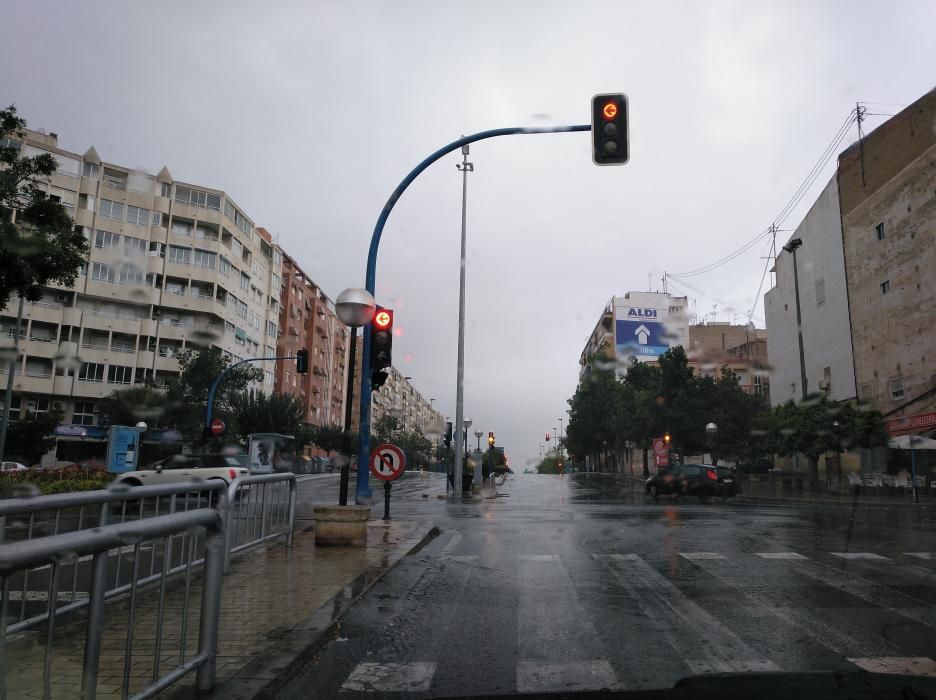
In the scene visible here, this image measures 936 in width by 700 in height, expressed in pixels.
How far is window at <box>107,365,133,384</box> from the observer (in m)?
53.2

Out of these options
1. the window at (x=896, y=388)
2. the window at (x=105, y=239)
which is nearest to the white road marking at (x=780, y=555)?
the window at (x=896, y=388)

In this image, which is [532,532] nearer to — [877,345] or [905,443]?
[905,443]

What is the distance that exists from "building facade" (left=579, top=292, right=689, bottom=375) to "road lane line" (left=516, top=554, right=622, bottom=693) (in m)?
87.1

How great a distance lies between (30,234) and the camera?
1516cm

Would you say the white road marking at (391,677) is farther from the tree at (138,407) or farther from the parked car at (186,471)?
the tree at (138,407)

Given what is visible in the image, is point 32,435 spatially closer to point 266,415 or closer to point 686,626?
point 266,415

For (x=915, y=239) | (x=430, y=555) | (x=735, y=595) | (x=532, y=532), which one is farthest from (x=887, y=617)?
(x=915, y=239)

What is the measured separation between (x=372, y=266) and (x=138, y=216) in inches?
2062

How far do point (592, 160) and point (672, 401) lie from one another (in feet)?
129

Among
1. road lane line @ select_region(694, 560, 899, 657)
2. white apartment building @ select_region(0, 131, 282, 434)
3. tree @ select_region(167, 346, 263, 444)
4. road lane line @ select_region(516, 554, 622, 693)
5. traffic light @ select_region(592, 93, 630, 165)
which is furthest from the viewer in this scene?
white apartment building @ select_region(0, 131, 282, 434)

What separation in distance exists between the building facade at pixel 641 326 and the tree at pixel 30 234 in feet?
265

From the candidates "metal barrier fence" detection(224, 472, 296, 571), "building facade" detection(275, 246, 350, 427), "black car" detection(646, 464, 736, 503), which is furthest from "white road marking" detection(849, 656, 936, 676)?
"building facade" detection(275, 246, 350, 427)

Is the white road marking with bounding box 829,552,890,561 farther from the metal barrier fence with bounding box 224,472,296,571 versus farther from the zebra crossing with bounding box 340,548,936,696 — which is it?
the metal barrier fence with bounding box 224,472,296,571

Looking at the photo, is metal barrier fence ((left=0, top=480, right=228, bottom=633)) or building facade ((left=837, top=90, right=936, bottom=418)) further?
building facade ((left=837, top=90, right=936, bottom=418))
